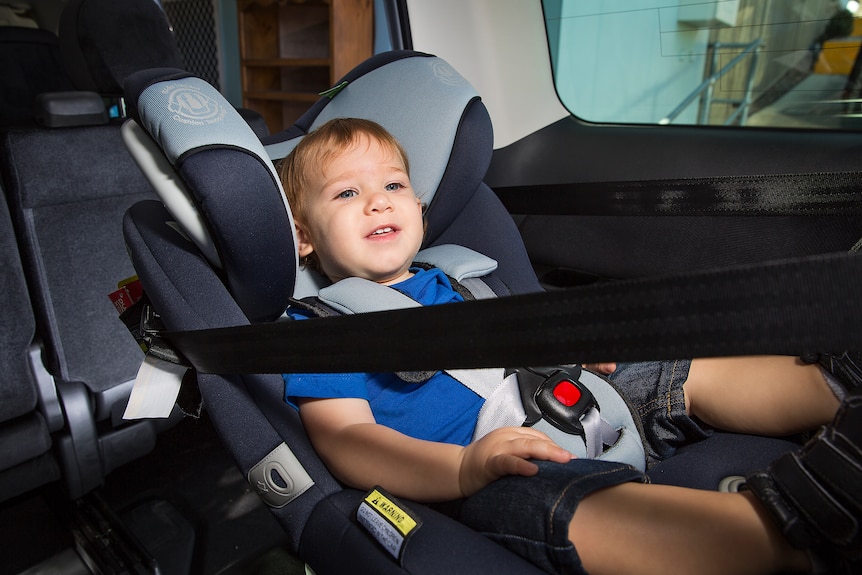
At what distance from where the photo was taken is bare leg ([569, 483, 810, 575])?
24.5 inches

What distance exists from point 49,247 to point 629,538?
1413 mm

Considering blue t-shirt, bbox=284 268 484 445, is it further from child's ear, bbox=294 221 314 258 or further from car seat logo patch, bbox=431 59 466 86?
car seat logo patch, bbox=431 59 466 86

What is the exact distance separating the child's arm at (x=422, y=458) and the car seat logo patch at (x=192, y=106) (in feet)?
1.46

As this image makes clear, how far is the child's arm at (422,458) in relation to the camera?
28.6 inches

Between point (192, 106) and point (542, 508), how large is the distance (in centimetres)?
68

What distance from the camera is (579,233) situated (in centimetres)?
176

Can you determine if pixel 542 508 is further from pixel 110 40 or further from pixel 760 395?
pixel 110 40

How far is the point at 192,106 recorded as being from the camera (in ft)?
2.70

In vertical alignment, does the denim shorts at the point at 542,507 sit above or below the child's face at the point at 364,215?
below

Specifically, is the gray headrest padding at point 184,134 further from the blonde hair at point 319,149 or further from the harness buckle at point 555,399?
→ the harness buckle at point 555,399

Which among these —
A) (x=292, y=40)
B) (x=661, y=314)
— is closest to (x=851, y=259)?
(x=661, y=314)

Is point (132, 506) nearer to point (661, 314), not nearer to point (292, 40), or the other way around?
point (661, 314)

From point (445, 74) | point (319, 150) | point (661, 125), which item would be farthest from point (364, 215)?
point (661, 125)

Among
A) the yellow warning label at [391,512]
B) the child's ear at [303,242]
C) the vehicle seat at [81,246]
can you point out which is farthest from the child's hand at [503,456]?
the vehicle seat at [81,246]
